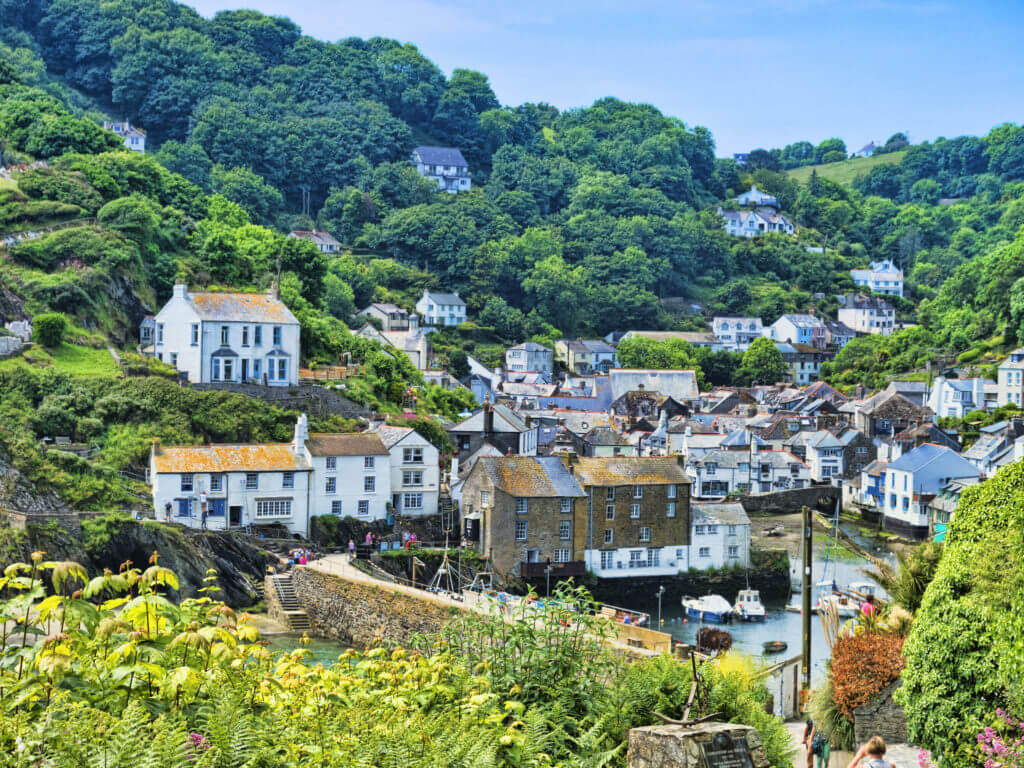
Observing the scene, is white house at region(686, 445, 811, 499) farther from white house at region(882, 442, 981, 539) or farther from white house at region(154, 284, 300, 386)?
white house at region(154, 284, 300, 386)

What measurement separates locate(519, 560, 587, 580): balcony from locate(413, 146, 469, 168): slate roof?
353ft

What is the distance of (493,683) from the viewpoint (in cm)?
1151

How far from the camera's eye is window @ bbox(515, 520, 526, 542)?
42.1 m

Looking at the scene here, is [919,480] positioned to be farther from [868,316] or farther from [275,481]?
[868,316]

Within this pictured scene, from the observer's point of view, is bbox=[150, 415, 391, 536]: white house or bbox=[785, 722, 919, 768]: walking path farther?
bbox=[150, 415, 391, 536]: white house

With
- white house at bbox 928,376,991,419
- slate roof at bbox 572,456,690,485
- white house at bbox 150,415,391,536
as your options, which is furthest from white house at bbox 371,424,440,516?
white house at bbox 928,376,991,419

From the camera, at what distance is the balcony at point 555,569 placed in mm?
Result: 41906

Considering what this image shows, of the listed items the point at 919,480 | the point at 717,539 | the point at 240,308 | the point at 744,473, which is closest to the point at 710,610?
the point at 717,539

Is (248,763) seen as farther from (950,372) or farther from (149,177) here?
(950,372)

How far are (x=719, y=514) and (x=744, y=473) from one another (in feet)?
68.6

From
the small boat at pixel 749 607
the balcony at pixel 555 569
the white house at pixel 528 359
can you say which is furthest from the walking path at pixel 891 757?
the white house at pixel 528 359

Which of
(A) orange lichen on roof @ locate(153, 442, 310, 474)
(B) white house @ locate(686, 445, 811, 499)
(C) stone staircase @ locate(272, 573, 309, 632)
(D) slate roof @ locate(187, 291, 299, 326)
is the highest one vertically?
(D) slate roof @ locate(187, 291, 299, 326)

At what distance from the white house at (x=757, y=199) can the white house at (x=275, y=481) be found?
421 feet

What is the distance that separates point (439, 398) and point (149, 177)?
933 inches
